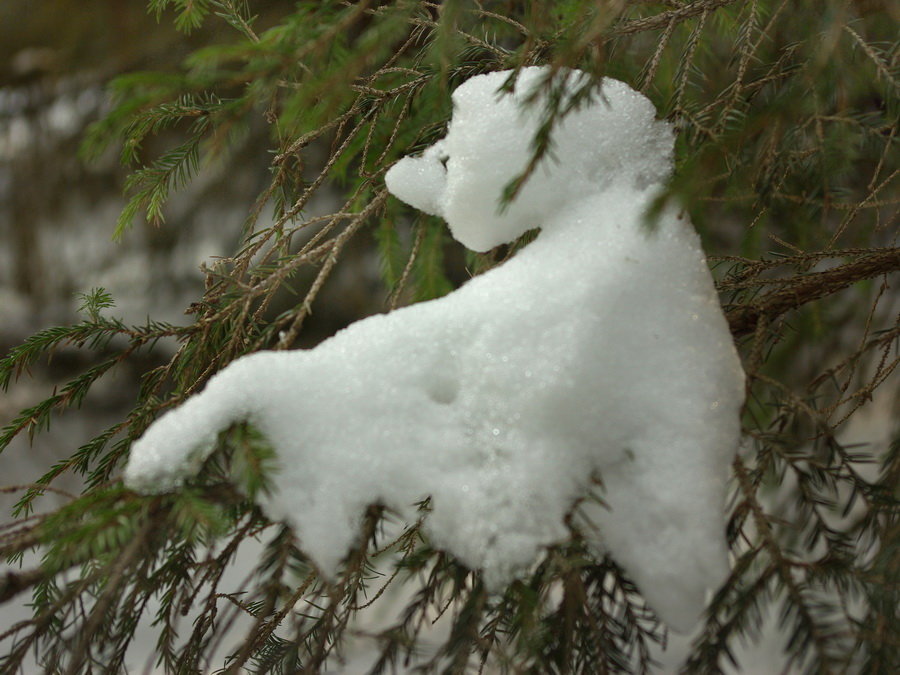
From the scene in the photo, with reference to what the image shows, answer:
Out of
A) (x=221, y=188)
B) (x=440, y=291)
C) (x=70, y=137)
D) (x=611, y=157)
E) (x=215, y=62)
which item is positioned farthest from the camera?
(x=70, y=137)

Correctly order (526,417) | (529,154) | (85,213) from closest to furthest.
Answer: (526,417), (529,154), (85,213)

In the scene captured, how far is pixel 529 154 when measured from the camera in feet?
2.33

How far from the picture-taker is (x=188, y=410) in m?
0.61

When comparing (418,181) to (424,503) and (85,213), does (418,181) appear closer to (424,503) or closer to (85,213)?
(424,503)

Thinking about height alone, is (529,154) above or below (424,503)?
above

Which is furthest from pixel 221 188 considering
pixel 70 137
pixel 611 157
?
pixel 611 157

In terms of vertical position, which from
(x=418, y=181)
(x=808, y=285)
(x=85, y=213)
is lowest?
(x=85, y=213)

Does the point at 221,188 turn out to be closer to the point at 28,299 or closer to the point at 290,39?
the point at 28,299

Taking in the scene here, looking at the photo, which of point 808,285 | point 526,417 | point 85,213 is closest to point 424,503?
point 526,417

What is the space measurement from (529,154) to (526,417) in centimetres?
27

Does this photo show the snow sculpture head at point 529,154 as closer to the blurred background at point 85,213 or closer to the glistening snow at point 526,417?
the glistening snow at point 526,417

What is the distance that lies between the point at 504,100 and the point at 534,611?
509mm

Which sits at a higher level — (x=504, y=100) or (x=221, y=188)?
(x=504, y=100)

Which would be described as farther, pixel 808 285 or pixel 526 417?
pixel 808 285
